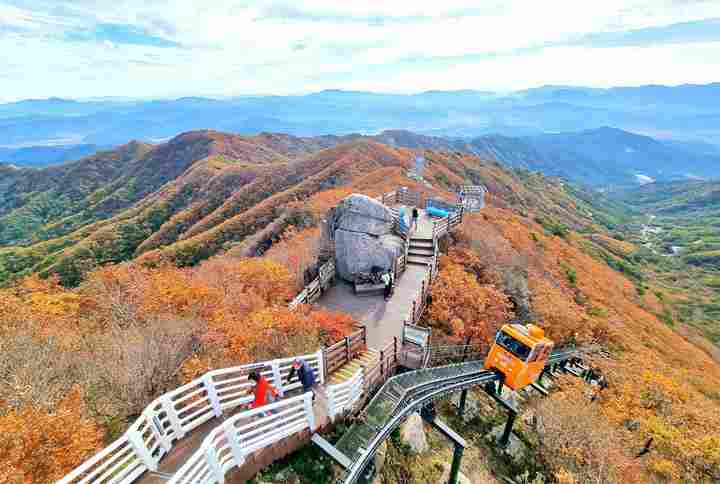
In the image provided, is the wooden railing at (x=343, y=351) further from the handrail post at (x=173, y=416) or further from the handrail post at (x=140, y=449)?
the handrail post at (x=140, y=449)

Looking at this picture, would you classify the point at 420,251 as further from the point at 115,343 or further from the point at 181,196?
the point at 181,196

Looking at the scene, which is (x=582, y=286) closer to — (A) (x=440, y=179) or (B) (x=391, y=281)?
(B) (x=391, y=281)

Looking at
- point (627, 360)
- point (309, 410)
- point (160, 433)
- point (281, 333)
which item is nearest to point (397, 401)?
point (309, 410)

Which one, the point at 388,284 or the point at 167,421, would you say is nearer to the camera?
the point at 167,421

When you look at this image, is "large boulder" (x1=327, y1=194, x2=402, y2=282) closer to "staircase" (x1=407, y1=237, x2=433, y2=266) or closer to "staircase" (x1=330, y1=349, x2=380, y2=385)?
"staircase" (x1=407, y1=237, x2=433, y2=266)

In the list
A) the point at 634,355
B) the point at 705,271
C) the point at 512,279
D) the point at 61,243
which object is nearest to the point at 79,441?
the point at 512,279

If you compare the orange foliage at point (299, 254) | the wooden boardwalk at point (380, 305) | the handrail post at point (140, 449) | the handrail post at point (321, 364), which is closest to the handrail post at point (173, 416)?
the handrail post at point (140, 449)

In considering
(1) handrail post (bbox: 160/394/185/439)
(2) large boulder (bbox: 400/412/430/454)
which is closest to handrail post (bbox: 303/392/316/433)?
(1) handrail post (bbox: 160/394/185/439)
